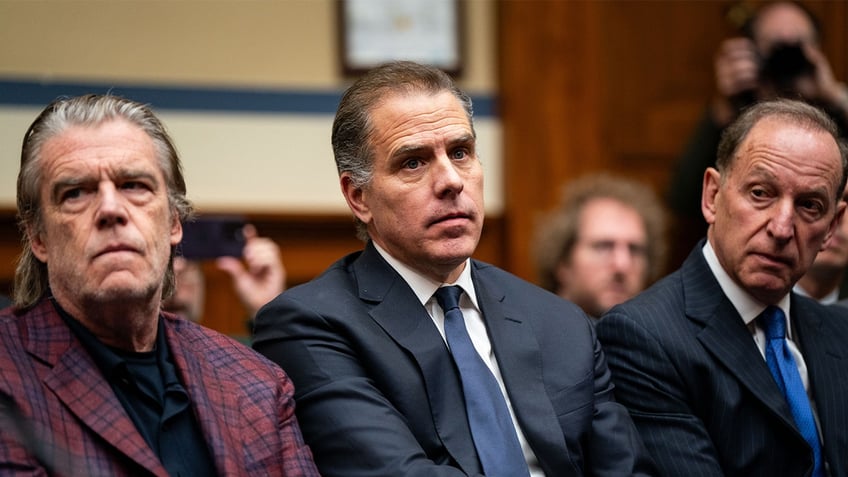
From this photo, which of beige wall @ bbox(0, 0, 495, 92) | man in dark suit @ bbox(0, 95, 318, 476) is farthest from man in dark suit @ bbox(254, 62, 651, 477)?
beige wall @ bbox(0, 0, 495, 92)

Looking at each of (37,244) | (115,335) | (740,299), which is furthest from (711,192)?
(37,244)

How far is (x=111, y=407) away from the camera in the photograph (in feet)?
6.97

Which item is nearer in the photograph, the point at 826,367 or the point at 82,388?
the point at 82,388

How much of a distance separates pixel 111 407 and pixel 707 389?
125cm

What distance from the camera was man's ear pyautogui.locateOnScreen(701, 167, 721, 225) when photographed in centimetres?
283

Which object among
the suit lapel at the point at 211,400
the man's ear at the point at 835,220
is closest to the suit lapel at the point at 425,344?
the suit lapel at the point at 211,400

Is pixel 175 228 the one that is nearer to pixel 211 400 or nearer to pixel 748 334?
pixel 211 400

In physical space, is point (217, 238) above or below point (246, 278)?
above

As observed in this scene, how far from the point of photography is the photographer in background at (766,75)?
4.12m

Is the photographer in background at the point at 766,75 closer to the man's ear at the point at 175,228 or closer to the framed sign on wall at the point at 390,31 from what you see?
the framed sign on wall at the point at 390,31

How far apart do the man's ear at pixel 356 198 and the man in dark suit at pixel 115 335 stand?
0.42 m

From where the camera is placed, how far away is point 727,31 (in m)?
4.89

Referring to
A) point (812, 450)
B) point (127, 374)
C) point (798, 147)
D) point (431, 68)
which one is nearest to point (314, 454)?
point (127, 374)

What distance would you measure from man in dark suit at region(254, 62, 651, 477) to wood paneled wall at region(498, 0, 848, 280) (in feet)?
6.31
